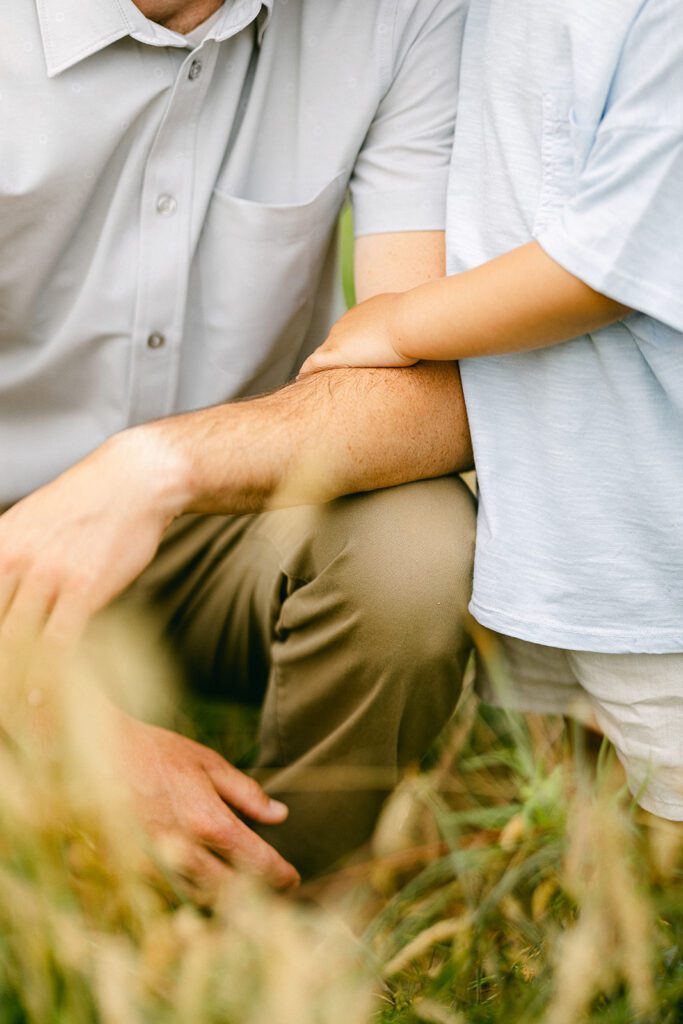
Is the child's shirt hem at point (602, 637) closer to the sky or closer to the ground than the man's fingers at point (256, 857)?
closer to the sky

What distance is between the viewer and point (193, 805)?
1.64 metres

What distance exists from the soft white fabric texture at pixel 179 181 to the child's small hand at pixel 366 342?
206mm

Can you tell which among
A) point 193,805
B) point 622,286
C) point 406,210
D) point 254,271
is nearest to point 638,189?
point 622,286

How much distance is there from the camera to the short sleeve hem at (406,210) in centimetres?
175

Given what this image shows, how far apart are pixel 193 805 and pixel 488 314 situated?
0.86m

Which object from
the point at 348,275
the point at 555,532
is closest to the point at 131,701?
the point at 555,532

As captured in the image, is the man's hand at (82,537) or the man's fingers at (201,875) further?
the man's fingers at (201,875)

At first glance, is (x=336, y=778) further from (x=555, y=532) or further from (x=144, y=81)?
(x=144, y=81)

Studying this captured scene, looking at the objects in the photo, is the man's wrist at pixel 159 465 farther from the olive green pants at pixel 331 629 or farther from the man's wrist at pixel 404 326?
the man's wrist at pixel 404 326

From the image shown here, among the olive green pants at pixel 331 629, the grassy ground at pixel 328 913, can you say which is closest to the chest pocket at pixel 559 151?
the olive green pants at pixel 331 629

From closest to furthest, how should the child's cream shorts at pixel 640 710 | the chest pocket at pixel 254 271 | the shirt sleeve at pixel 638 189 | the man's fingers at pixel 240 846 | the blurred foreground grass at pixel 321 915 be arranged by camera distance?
the blurred foreground grass at pixel 321 915 → the shirt sleeve at pixel 638 189 → the child's cream shorts at pixel 640 710 → the man's fingers at pixel 240 846 → the chest pocket at pixel 254 271

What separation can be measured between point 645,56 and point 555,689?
974mm

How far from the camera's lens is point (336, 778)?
5.87ft

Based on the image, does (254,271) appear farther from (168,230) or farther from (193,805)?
(193,805)
